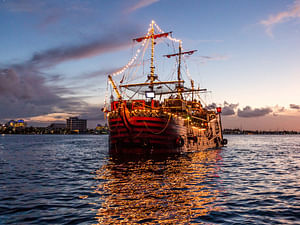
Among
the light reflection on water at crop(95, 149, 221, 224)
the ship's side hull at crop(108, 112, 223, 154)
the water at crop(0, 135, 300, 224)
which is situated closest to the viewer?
the water at crop(0, 135, 300, 224)

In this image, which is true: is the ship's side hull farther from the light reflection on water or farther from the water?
the water

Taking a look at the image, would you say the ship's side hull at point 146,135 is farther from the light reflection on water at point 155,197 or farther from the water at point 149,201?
the water at point 149,201

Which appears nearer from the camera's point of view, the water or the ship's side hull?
the water

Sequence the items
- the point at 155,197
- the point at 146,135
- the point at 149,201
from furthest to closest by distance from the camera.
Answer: the point at 146,135
the point at 155,197
the point at 149,201

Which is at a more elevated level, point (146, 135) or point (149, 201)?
point (146, 135)

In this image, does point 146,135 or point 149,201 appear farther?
point 146,135

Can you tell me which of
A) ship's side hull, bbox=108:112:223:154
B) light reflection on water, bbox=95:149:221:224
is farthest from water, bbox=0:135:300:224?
ship's side hull, bbox=108:112:223:154

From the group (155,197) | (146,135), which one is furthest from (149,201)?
(146,135)

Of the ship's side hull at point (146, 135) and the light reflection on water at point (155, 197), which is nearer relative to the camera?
the light reflection on water at point (155, 197)

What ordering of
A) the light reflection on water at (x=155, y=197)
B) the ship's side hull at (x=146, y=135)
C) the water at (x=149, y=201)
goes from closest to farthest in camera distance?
the water at (x=149, y=201)
the light reflection on water at (x=155, y=197)
the ship's side hull at (x=146, y=135)

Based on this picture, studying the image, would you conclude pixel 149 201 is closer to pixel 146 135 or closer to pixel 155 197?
pixel 155 197

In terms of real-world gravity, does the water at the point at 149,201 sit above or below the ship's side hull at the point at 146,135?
below

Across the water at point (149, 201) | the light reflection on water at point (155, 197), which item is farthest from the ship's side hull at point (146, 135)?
the water at point (149, 201)

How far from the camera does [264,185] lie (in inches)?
674
